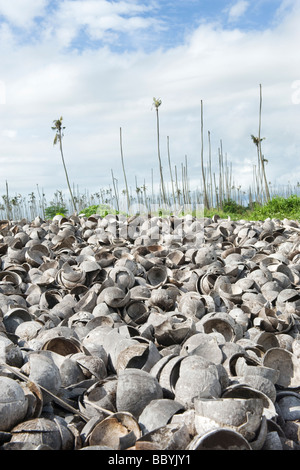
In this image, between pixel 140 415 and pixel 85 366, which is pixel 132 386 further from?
pixel 85 366

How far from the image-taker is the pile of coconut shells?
2.72 meters

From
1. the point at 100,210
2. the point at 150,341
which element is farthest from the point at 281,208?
the point at 150,341

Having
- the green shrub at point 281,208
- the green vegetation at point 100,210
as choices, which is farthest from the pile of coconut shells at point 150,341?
the green shrub at point 281,208

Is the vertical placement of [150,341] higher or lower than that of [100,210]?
lower

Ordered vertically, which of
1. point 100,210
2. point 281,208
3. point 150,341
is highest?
point 100,210

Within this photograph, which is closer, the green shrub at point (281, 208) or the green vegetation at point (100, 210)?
the green vegetation at point (100, 210)

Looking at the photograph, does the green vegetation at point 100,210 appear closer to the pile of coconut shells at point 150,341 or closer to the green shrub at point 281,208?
the pile of coconut shells at point 150,341

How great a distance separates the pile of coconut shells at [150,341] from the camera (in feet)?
8.91

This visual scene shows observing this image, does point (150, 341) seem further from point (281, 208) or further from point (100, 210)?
point (281, 208)

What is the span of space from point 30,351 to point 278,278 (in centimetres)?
415

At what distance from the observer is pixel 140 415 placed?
2.99m

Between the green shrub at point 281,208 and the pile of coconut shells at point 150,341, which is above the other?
the green shrub at point 281,208

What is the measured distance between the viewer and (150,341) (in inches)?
150
